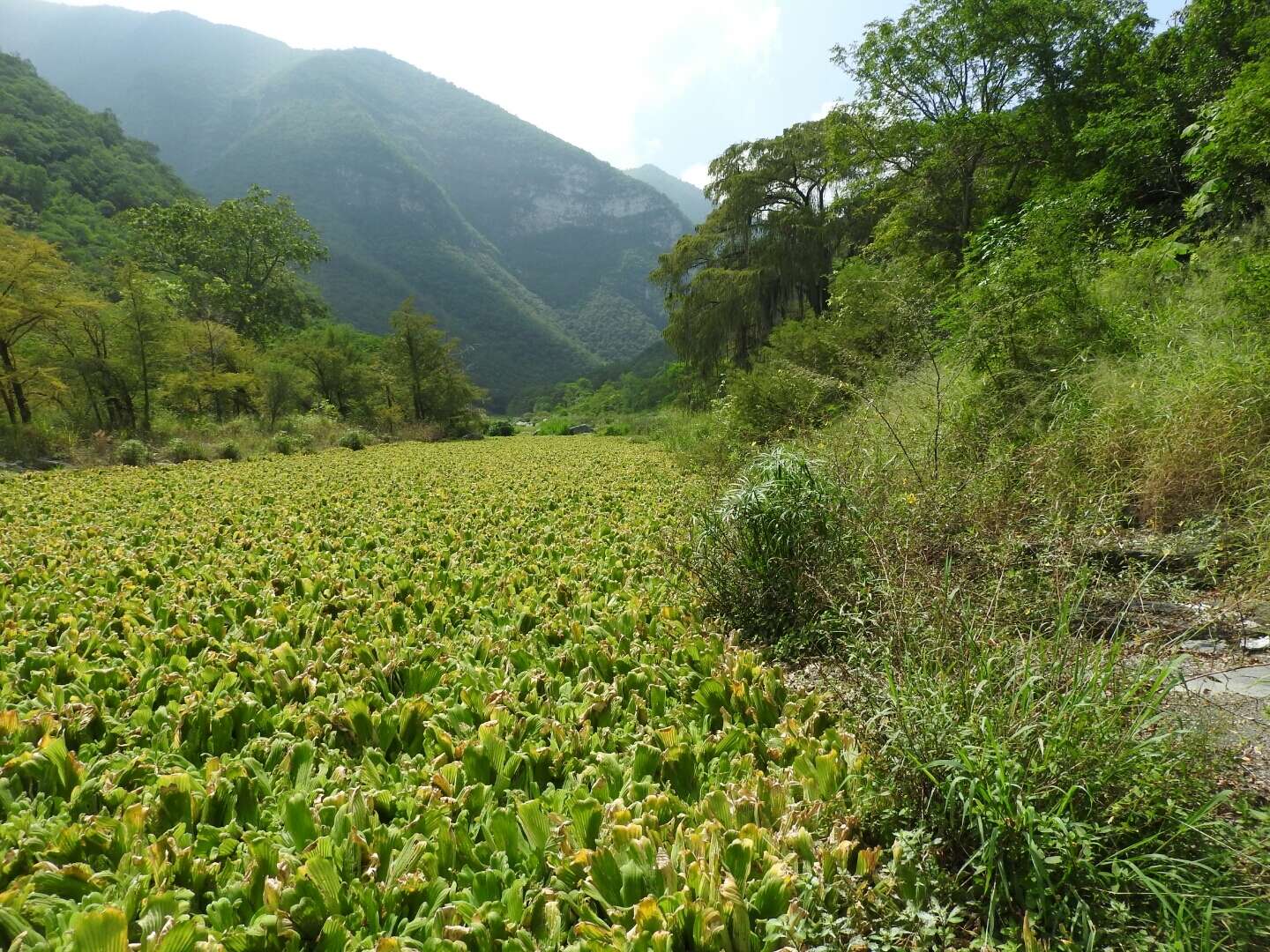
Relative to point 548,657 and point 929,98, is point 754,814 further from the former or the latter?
point 929,98

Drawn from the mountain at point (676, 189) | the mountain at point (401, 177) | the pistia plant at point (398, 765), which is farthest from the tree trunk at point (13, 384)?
the mountain at point (676, 189)

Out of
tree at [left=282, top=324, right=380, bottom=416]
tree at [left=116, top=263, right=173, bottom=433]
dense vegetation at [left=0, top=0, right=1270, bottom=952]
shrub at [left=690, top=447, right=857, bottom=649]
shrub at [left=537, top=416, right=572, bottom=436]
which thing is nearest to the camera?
dense vegetation at [left=0, top=0, right=1270, bottom=952]

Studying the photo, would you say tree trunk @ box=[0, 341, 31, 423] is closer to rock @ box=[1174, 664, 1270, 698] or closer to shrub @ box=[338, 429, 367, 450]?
shrub @ box=[338, 429, 367, 450]

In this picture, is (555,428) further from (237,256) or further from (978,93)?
(978,93)

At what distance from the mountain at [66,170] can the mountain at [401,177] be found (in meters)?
21.6

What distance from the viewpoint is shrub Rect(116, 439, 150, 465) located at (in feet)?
34.3

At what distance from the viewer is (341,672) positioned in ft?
7.84

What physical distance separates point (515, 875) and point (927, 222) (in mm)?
14491

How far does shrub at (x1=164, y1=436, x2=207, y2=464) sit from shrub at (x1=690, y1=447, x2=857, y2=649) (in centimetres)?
1273

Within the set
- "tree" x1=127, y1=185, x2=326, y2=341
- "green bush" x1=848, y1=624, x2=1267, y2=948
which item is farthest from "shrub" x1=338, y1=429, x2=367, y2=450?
"green bush" x1=848, y1=624, x2=1267, y2=948

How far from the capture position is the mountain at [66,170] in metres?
30.2

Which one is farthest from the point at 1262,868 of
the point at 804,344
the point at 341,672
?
the point at 804,344

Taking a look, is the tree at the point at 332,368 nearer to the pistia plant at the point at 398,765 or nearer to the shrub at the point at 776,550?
the pistia plant at the point at 398,765

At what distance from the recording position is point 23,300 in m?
11.8
